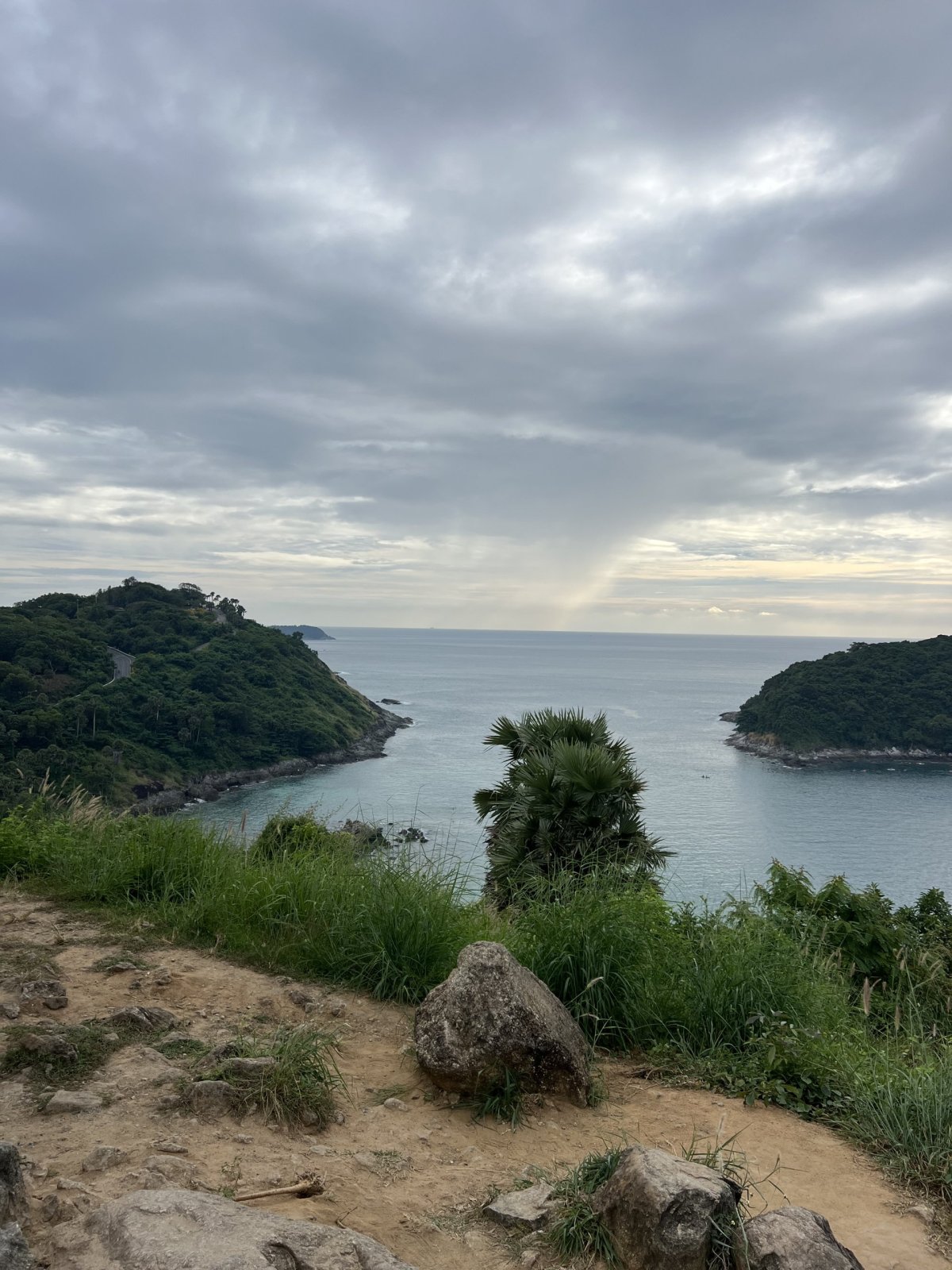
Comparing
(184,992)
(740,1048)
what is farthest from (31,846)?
(740,1048)

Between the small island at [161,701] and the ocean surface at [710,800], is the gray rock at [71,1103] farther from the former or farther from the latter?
the small island at [161,701]

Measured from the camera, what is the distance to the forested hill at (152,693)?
191ft

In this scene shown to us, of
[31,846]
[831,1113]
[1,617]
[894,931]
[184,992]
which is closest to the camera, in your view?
[831,1113]

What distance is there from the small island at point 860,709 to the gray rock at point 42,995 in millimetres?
90813

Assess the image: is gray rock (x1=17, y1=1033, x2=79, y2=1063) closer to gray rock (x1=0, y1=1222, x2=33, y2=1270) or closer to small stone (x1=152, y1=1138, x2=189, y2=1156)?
small stone (x1=152, y1=1138, x2=189, y2=1156)

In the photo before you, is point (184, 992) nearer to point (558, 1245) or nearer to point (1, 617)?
point (558, 1245)

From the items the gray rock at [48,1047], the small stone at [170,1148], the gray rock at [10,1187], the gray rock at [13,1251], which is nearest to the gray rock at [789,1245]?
the small stone at [170,1148]

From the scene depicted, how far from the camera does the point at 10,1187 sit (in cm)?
301

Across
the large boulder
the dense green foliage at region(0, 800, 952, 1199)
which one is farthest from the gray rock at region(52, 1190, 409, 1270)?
the dense green foliage at region(0, 800, 952, 1199)

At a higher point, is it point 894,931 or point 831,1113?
point 831,1113

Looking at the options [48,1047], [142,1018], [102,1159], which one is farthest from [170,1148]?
[142,1018]

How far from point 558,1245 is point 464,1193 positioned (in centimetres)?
59

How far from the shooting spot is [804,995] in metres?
6.02

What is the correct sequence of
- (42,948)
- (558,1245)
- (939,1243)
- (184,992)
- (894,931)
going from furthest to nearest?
(894,931)
(42,948)
(184,992)
(939,1243)
(558,1245)
